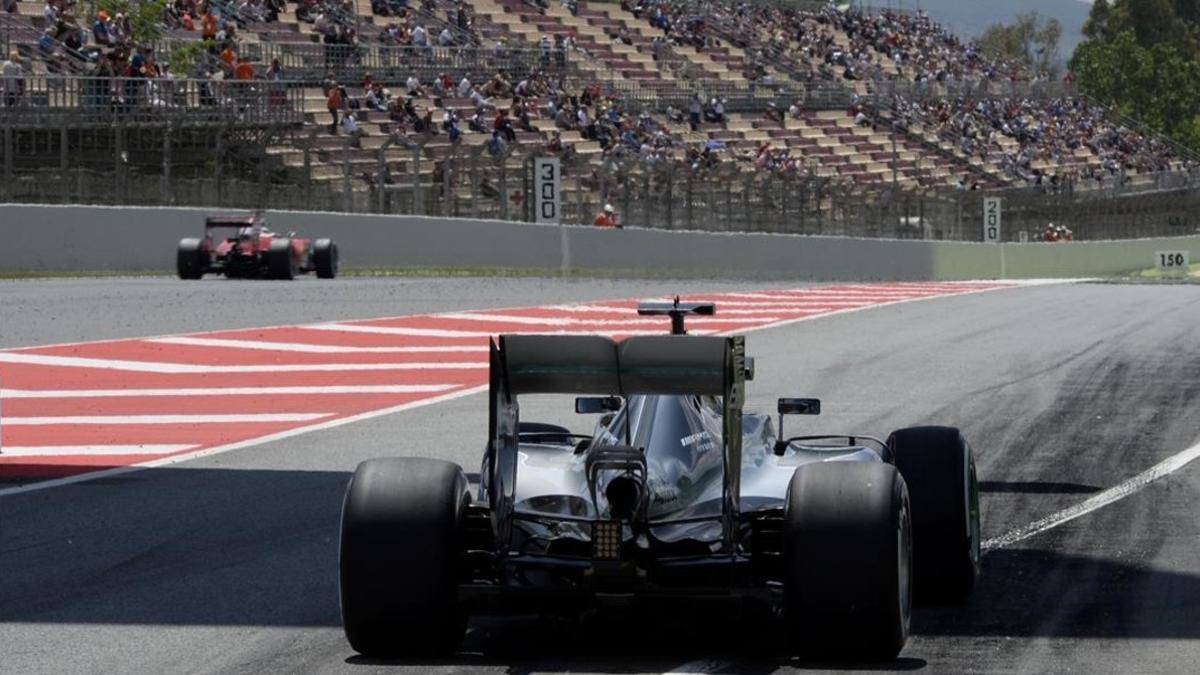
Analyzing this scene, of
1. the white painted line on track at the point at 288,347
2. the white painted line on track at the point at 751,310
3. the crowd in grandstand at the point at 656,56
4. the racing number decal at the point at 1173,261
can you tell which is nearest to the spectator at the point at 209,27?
the crowd in grandstand at the point at 656,56

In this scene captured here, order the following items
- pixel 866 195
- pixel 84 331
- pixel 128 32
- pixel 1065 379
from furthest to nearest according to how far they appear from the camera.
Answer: pixel 866 195
pixel 128 32
pixel 84 331
pixel 1065 379

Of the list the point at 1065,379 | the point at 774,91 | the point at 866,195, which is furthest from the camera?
the point at 774,91

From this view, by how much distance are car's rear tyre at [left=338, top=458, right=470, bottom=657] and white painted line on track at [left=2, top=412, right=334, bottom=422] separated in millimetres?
7199

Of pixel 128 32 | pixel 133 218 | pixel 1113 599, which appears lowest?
pixel 1113 599

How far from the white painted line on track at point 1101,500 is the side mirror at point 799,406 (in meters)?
1.25

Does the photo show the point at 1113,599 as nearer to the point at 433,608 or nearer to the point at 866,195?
the point at 433,608

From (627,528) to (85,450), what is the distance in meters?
6.35

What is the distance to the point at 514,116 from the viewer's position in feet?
132

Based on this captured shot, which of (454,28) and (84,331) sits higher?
(454,28)

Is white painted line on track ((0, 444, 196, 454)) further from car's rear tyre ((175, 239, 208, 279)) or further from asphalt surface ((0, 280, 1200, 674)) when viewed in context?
car's rear tyre ((175, 239, 208, 279))

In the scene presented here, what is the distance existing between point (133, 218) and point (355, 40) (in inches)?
415

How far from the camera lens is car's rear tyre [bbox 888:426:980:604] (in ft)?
23.2

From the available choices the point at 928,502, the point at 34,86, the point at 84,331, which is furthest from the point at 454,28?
the point at 928,502

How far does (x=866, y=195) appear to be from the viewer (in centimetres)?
4244
